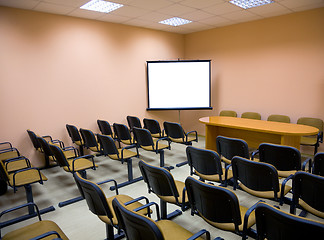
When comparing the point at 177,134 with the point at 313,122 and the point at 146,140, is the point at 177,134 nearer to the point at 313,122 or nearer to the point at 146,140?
the point at 146,140

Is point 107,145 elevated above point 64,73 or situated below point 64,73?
below

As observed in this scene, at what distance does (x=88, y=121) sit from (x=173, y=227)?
418cm

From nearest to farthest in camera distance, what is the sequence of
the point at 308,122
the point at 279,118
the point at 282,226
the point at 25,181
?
the point at 282,226 → the point at 25,181 → the point at 308,122 → the point at 279,118

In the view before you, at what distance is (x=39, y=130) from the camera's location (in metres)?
4.94

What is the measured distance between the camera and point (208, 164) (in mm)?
2887

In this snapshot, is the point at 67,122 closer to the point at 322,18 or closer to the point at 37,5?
the point at 37,5

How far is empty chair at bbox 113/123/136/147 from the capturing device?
15.7 ft

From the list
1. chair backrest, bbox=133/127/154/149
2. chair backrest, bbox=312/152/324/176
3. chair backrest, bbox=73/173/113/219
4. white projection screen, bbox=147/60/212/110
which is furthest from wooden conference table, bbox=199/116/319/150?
chair backrest, bbox=73/173/113/219

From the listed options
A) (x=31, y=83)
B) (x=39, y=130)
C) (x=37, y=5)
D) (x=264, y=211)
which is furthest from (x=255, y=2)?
(x=39, y=130)

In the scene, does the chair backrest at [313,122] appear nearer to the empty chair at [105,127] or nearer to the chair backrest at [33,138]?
the empty chair at [105,127]

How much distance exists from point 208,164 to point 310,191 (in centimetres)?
110

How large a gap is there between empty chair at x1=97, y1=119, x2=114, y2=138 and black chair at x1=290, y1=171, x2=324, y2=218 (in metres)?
3.83

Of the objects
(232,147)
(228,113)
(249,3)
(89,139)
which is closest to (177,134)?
(232,147)

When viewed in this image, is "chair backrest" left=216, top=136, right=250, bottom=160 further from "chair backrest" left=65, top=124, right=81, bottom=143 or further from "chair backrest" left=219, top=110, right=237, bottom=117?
"chair backrest" left=219, top=110, right=237, bottom=117
